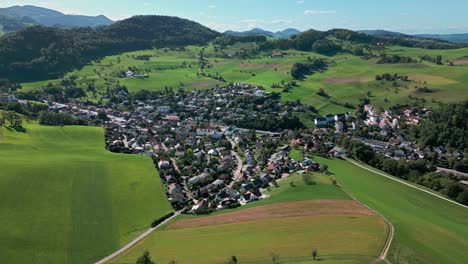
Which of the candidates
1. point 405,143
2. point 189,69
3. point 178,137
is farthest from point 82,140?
point 189,69

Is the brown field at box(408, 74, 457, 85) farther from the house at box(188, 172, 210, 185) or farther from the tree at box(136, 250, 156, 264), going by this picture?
the tree at box(136, 250, 156, 264)

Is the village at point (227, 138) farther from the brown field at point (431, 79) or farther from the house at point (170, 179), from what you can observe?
the brown field at point (431, 79)

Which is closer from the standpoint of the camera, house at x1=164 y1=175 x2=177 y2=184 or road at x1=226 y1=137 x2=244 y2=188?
house at x1=164 y1=175 x2=177 y2=184

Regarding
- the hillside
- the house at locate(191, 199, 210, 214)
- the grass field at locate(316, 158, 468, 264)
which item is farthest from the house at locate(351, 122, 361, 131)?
the hillside

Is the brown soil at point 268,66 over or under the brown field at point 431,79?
over

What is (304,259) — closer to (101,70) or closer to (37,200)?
(37,200)

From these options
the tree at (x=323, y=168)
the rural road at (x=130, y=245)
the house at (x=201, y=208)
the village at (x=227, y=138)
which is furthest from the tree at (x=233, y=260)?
the tree at (x=323, y=168)
